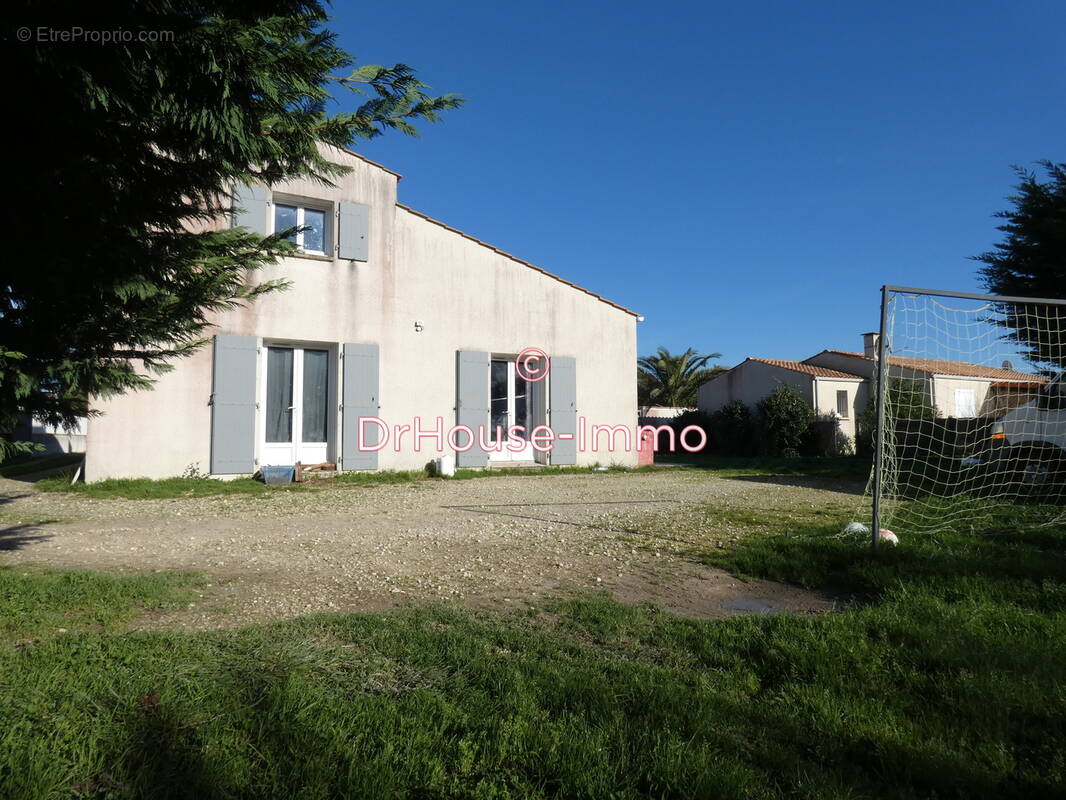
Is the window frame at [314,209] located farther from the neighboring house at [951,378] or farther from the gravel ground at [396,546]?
the neighboring house at [951,378]

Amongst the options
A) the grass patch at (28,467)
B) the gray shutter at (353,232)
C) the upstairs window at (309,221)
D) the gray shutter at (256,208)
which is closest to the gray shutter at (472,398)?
the gray shutter at (353,232)

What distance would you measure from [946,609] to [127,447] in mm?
9648

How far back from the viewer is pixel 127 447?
352 inches

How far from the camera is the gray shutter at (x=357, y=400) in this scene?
10219 millimetres

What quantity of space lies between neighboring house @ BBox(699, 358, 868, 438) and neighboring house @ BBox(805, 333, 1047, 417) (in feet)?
2.35

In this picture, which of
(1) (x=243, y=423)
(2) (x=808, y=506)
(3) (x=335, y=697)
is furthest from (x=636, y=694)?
(1) (x=243, y=423)

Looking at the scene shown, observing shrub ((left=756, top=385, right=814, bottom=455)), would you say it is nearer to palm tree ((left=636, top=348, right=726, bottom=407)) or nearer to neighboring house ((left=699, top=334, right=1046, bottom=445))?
neighboring house ((left=699, top=334, right=1046, bottom=445))

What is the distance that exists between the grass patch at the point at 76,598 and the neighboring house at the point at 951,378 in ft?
34.8

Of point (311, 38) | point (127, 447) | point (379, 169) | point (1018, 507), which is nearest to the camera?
point (311, 38)

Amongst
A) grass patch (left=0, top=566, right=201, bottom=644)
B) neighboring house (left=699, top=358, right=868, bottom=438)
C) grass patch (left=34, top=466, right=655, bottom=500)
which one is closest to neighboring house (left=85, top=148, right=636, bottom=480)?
grass patch (left=34, top=466, right=655, bottom=500)

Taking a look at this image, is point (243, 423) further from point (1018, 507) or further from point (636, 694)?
point (1018, 507)

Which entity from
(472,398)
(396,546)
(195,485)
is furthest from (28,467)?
(396,546)

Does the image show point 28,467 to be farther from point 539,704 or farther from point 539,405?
point 539,704

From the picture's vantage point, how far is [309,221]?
1052 cm
